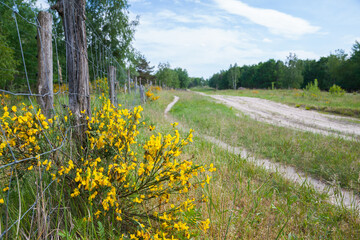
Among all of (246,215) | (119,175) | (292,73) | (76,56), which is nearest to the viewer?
(119,175)

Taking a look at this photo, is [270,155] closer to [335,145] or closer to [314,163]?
[314,163]

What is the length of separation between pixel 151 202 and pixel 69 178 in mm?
922

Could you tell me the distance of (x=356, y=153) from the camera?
446cm

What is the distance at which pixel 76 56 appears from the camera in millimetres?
2113

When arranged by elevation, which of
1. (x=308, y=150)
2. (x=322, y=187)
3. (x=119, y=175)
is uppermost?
(x=119, y=175)

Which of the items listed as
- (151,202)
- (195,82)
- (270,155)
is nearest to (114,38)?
(270,155)

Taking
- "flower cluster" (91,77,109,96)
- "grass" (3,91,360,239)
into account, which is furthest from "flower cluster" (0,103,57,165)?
"flower cluster" (91,77,109,96)

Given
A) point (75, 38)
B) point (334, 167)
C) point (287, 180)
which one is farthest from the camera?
point (334, 167)

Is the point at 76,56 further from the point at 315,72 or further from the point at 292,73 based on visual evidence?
the point at 315,72

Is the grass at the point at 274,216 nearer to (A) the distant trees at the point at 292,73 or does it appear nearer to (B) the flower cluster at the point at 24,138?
(B) the flower cluster at the point at 24,138

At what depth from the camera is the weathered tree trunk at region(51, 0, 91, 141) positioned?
6.78 feet

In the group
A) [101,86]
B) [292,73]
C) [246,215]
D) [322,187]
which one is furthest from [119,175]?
A: [292,73]

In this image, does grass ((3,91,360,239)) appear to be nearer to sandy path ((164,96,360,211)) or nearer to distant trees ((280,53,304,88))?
sandy path ((164,96,360,211))

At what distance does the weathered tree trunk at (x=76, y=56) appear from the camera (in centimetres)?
207
